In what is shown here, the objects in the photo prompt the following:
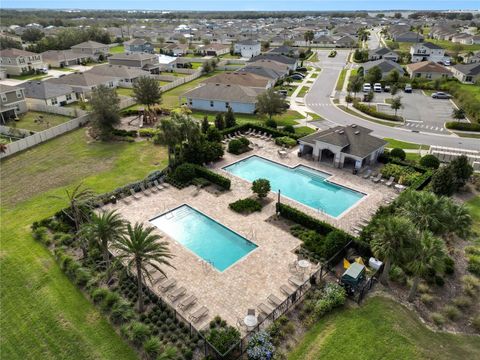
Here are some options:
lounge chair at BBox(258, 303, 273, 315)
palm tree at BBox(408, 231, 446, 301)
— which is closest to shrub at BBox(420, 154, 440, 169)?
palm tree at BBox(408, 231, 446, 301)

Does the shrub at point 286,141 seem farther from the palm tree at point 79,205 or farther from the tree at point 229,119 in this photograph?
the palm tree at point 79,205

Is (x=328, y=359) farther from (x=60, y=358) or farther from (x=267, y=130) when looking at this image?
(x=267, y=130)

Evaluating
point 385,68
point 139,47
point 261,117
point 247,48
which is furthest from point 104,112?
point 139,47

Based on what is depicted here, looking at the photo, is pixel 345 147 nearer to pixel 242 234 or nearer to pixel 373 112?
pixel 242 234

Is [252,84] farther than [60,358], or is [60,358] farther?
[252,84]

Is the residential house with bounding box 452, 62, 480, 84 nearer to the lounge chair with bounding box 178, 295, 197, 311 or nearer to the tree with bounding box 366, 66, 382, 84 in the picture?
the tree with bounding box 366, 66, 382, 84

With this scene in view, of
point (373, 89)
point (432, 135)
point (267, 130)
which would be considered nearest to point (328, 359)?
point (267, 130)
